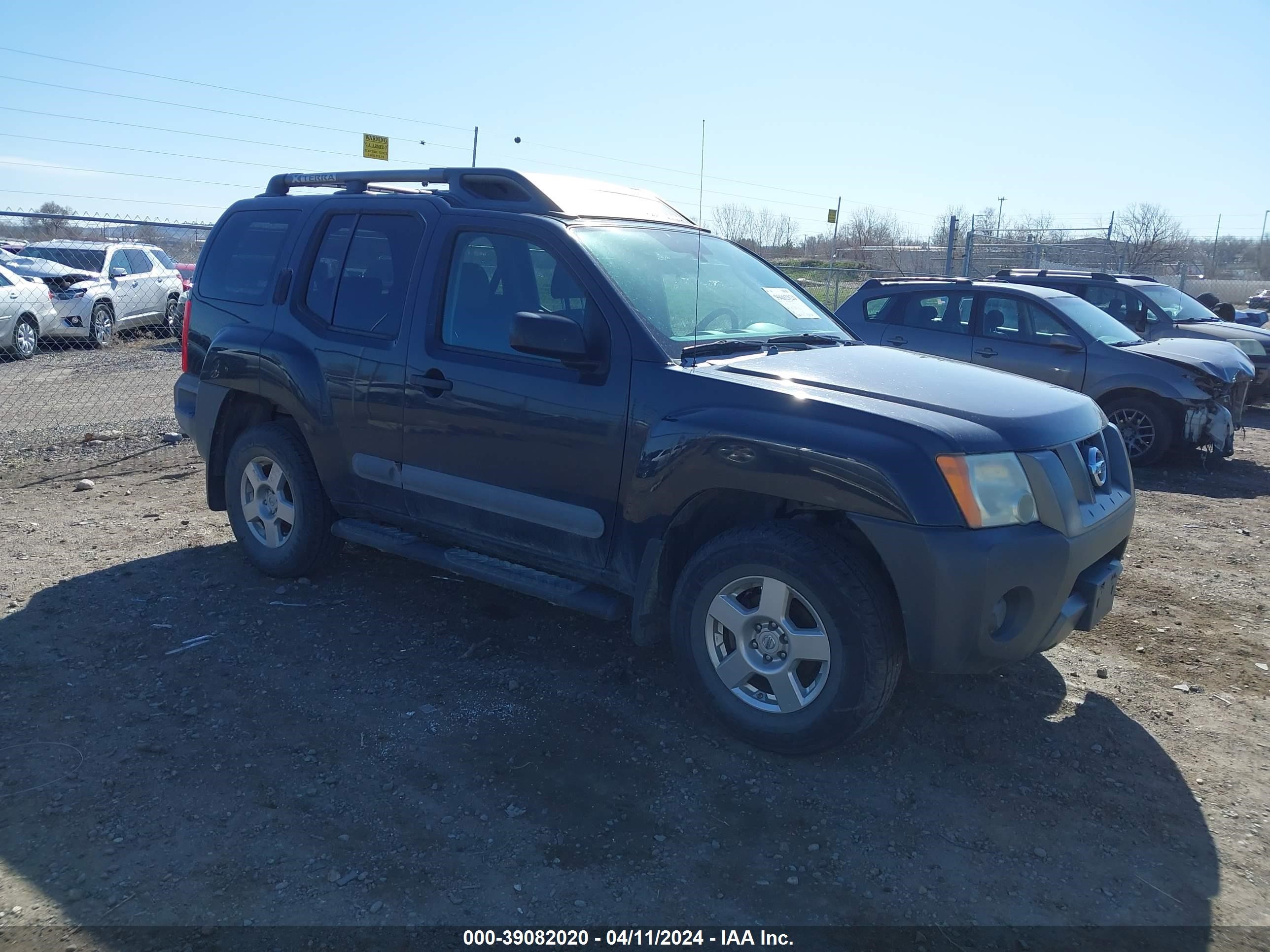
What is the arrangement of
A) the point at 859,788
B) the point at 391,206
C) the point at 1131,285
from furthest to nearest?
1. the point at 1131,285
2. the point at 391,206
3. the point at 859,788

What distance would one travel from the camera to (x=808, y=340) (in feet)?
15.0

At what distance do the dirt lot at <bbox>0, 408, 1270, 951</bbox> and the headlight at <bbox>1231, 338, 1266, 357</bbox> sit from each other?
8593 mm

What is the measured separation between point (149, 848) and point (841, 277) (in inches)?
752

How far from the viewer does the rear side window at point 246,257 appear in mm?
5410

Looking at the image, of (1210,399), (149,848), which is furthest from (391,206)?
(1210,399)

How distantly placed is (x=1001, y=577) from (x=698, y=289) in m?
1.78

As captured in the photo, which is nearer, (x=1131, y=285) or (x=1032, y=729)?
(x=1032, y=729)

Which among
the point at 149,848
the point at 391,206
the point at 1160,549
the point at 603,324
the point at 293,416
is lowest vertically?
the point at 149,848

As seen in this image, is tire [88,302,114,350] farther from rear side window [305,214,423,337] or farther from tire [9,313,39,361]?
rear side window [305,214,423,337]

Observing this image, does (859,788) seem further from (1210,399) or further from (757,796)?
(1210,399)

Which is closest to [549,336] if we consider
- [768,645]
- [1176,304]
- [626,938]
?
[768,645]

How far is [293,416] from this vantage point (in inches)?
207

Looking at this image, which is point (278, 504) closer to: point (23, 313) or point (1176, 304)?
point (23, 313)

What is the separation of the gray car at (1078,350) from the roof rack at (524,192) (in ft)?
18.0
